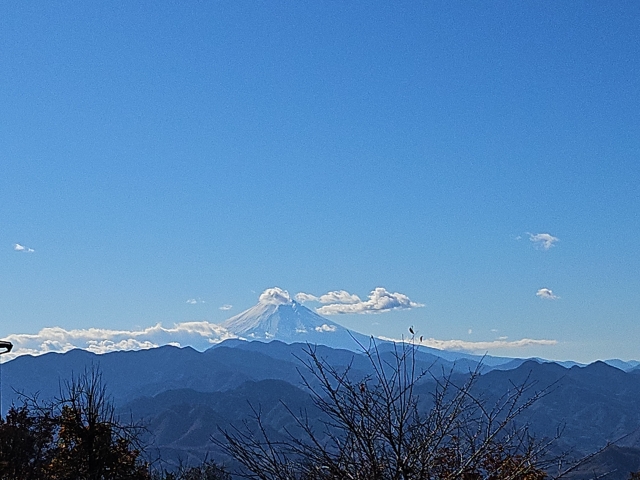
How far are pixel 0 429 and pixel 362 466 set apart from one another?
2203 centimetres

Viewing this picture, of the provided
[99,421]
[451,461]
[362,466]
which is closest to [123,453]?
[99,421]

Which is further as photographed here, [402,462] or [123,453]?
[123,453]

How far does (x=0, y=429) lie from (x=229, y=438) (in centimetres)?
2160

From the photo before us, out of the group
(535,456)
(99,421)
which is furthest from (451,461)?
(99,421)

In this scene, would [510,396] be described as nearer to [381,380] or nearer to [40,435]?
[381,380]

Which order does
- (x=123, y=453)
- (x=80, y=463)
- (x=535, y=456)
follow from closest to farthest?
(x=535, y=456)
(x=80, y=463)
(x=123, y=453)

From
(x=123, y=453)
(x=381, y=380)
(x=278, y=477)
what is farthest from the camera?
(x=123, y=453)

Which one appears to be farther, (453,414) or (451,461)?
(451,461)

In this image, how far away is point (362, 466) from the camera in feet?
23.7

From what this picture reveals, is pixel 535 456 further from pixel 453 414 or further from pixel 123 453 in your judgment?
pixel 123 453

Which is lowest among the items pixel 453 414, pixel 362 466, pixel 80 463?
pixel 80 463

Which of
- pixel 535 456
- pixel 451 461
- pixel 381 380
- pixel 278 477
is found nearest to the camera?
pixel 278 477

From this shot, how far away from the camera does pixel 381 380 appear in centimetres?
776

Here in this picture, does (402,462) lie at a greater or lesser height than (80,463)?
greater
